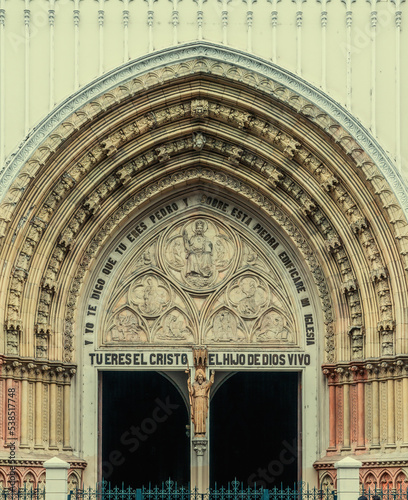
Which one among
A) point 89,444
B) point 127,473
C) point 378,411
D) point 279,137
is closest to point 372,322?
point 378,411

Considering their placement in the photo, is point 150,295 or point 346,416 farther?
point 150,295

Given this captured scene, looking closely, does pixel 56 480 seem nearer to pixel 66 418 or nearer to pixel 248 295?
pixel 66 418

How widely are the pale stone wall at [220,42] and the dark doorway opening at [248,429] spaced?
8750mm

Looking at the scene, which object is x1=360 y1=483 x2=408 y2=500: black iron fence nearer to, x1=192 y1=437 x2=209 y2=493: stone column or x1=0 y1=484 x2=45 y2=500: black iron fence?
x1=192 y1=437 x2=209 y2=493: stone column

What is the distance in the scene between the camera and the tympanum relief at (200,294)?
25.4 meters

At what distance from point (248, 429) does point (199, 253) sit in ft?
23.3

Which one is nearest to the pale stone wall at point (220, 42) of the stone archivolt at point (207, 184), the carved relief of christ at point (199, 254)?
the stone archivolt at point (207, 184)

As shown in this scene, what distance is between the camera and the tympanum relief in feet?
83.4

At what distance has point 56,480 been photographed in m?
21.1

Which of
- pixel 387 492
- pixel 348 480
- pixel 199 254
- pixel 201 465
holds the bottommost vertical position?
pixel 387 492

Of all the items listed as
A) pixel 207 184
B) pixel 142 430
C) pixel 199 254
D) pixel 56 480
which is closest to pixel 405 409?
pixel 199 254

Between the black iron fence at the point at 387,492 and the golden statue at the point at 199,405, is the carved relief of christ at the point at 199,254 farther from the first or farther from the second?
the black iron fence at the point at 387,492

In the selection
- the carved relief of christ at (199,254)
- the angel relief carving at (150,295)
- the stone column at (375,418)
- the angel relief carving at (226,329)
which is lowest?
the stone column at (375,418)

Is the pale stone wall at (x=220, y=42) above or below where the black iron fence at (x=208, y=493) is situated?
above
